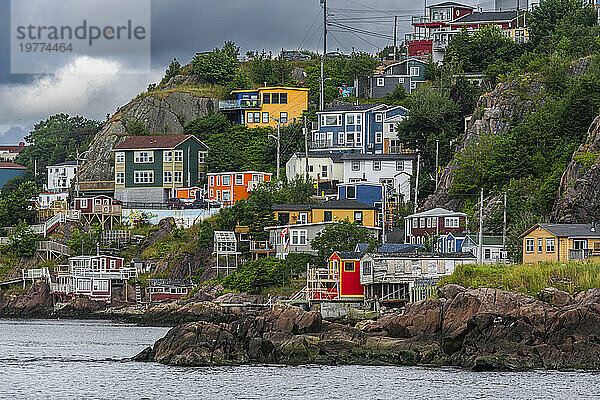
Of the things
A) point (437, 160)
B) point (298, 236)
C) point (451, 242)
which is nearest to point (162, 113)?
point (437, 160)

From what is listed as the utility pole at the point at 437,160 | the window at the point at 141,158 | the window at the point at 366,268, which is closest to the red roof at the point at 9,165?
the window at the point at 141,158

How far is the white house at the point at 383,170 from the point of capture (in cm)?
9162

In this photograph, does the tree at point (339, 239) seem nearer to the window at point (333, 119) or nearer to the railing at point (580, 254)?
the railing at point (580, 254)

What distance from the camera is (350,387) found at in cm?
4472

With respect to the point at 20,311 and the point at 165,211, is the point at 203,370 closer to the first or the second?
the point at 20,311

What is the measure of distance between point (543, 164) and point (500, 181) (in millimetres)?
3234

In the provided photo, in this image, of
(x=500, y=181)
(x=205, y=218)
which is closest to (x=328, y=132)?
(x=205, y=218)

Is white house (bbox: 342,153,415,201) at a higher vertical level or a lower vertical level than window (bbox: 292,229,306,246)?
higher

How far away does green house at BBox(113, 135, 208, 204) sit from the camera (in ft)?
333

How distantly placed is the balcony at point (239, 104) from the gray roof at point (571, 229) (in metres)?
47.6

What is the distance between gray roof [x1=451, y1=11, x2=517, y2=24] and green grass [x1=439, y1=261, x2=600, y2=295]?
204ft

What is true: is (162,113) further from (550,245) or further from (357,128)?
(550,245)

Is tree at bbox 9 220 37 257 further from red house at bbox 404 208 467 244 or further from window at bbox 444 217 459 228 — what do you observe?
window at bbox 444 217 459 228

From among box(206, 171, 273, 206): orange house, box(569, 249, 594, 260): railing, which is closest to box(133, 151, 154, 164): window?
box(206, 171, 273, 206): orange house
